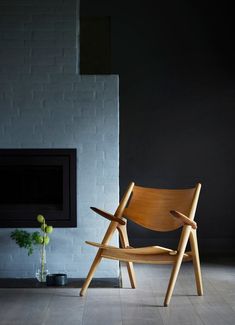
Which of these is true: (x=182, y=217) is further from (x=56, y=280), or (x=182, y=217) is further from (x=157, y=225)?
(x=56, y=280)

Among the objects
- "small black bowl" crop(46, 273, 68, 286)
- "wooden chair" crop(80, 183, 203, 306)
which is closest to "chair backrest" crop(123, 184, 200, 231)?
"wooden chair" crop(80, 183, 203, 306)

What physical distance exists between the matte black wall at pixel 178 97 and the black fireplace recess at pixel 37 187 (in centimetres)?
171

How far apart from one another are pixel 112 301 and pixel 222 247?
2720 mm

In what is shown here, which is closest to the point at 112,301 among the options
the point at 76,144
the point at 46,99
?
the point at 76,144

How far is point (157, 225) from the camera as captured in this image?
4.39 metres

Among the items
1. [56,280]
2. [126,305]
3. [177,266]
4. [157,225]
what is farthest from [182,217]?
[56,280]

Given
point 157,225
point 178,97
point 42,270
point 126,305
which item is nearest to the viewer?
point 126,305

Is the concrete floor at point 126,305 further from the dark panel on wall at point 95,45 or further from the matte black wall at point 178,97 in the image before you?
the dark panel on wall at point 95,45

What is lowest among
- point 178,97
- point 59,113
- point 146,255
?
point 146,255

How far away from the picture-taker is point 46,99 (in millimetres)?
4816

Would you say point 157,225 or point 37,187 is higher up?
point 37,187

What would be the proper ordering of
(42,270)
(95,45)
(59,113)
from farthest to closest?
(95,45) → (59,113) → (42,270)

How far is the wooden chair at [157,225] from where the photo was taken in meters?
3.86

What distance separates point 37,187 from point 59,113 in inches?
24.4
